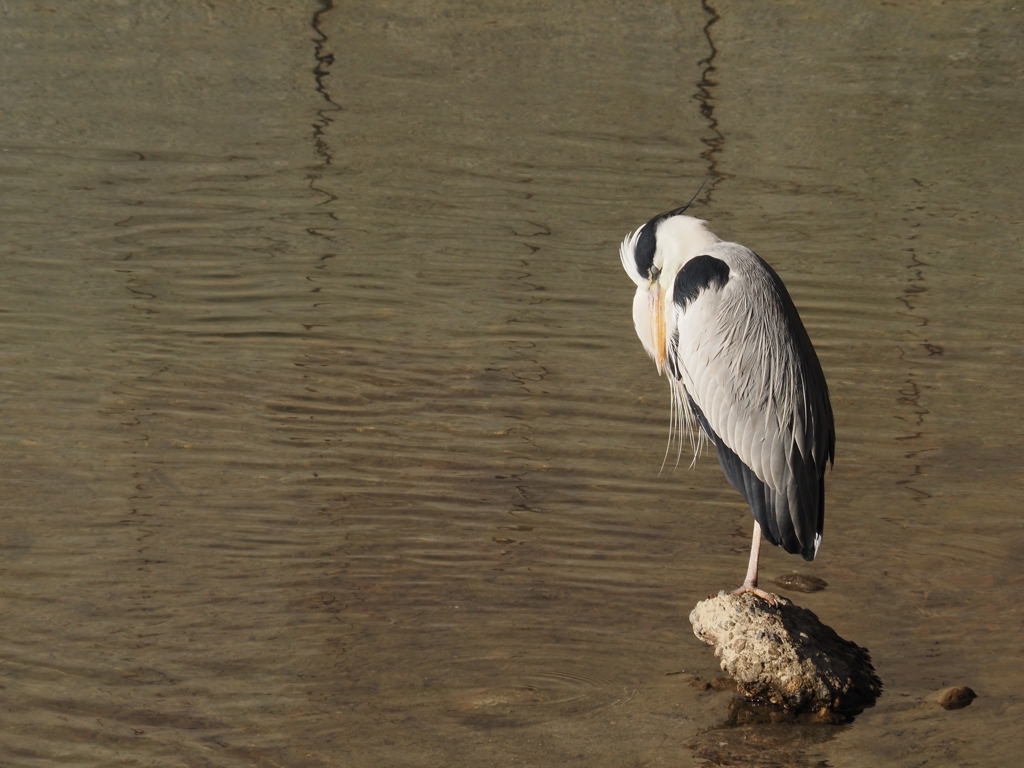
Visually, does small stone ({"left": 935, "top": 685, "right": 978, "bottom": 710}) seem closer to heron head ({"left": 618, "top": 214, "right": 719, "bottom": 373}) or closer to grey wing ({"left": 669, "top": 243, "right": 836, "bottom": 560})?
grey wing ({"left": 669, "top": 243, "right": 836, "bottom": 560})

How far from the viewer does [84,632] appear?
4.50 meters

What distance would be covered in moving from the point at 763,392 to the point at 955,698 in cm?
117

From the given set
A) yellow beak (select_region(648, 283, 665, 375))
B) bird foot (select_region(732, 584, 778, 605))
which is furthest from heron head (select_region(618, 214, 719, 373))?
bird foot (select_region(732, 584, 778, 605))

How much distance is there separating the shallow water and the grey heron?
608mm

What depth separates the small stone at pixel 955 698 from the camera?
4258 mm

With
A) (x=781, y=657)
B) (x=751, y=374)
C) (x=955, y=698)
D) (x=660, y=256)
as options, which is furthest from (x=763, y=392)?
(x=955, y=698)

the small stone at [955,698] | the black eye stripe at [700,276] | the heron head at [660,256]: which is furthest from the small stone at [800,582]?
the black eye stripe at [700,276]

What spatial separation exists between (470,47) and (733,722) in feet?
28.9

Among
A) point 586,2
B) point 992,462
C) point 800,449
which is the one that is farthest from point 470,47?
point 800,449

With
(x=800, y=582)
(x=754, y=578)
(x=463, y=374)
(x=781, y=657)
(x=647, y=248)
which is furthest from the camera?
(x=463, y=374)

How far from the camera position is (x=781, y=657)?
13.4ft

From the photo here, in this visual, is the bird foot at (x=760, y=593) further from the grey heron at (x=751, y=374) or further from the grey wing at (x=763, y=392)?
the grey wing at (x=763, y=392)

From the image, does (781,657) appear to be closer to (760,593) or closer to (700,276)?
(760,593)

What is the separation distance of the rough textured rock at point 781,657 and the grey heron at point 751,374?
0.46ft
